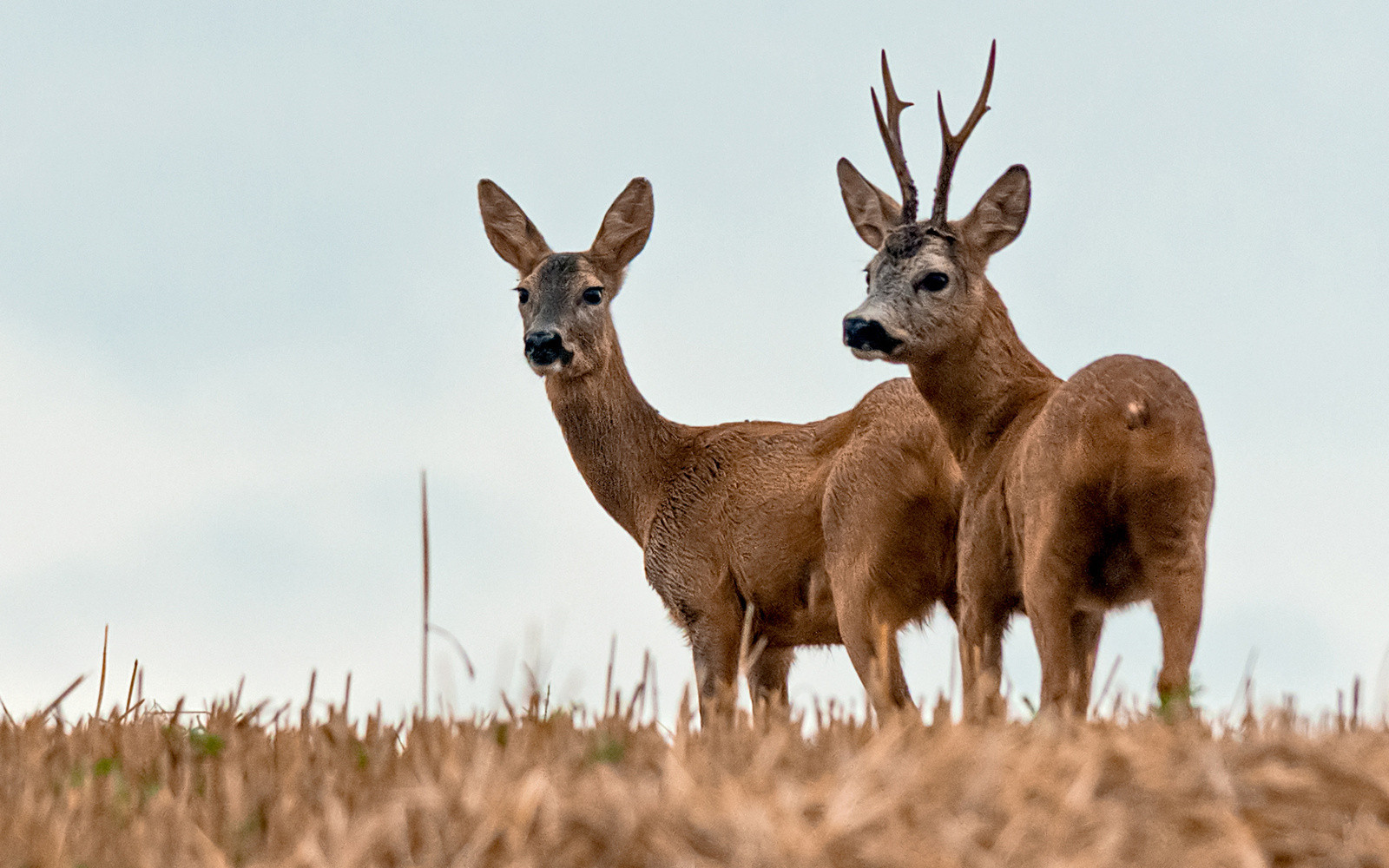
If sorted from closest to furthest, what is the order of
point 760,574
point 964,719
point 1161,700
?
point 964,719
point 1161,700
point 760,574

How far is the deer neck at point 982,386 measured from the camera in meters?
6.43

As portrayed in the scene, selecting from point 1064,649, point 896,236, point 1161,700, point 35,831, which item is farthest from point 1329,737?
point 896,236

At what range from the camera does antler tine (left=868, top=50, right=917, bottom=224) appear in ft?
23.0

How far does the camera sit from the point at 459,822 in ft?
8.63

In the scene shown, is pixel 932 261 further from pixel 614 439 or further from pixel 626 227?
pixel 626 227

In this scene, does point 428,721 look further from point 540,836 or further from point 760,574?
point 760,574

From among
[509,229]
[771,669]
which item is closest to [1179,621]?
[771,669]

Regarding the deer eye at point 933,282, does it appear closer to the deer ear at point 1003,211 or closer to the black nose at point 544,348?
the deer ear at point 1003,211

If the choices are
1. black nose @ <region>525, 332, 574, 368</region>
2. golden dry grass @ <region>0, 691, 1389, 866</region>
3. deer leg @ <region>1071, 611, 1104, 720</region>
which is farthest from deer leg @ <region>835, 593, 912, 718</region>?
golden dry grass @ <region>0, 691, 1389, 866</region>

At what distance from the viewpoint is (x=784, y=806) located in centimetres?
247

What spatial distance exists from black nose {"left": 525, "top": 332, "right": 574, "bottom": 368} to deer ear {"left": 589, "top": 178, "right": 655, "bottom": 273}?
2.69 feet

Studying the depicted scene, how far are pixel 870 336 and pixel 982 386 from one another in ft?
1.69

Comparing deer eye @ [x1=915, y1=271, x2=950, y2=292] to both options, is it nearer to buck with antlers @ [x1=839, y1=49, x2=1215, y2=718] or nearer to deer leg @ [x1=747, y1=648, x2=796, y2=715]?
buck with antlers @ [x1=839, y1=49, x2=1215, y2=718]

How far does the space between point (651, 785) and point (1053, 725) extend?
1010mm
